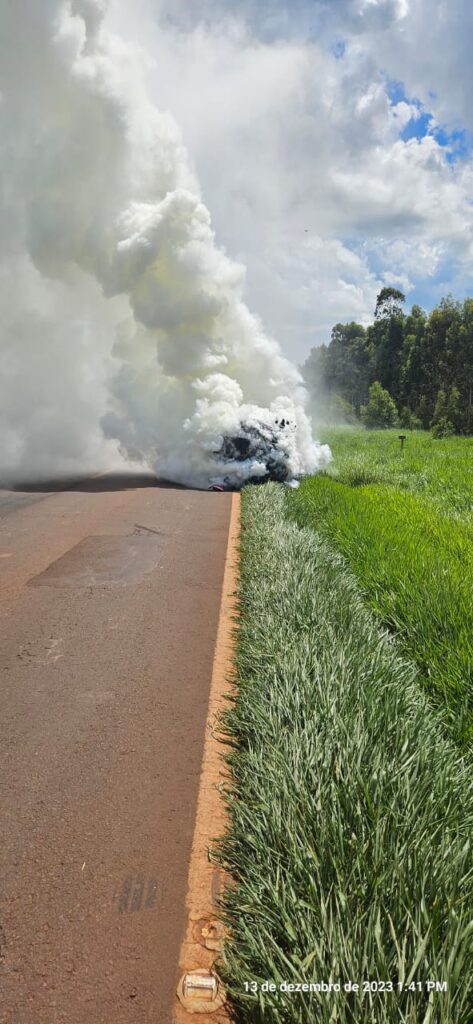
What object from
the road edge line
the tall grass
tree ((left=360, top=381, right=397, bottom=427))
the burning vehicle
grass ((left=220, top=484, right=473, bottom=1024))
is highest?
tree ((left=360, top=381, right=397, bottom=427))

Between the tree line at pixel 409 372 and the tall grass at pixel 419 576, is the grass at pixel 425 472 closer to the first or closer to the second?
the tall grass at pixel 419 576

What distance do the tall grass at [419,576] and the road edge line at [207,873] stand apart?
1.34 metres

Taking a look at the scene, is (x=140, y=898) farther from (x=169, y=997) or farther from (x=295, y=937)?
(x=295, y=937)

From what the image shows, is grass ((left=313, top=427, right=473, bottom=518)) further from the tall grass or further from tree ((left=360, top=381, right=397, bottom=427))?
tree ((left=360, top=381, right=397, bottom=427))

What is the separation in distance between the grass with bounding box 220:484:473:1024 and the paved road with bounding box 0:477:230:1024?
300 mm

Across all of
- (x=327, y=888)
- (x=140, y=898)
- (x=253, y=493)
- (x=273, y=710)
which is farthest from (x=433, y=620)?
(x=253, y=493)

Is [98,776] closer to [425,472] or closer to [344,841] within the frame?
[344,841]

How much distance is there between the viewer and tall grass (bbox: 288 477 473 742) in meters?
3.76

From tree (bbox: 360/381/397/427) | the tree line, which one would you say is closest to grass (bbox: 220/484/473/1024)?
the tree line

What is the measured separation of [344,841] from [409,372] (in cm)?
6741

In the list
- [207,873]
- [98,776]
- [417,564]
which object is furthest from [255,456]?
[207,873]

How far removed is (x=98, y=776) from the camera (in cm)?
302

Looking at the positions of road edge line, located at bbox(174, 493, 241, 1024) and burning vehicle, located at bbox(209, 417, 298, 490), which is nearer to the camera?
road edge line, located at bbox(174, 493, 241, 1024)

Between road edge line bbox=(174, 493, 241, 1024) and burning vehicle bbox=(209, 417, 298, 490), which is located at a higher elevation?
burning vehicle bbox=(209, 417, 298, 490)
